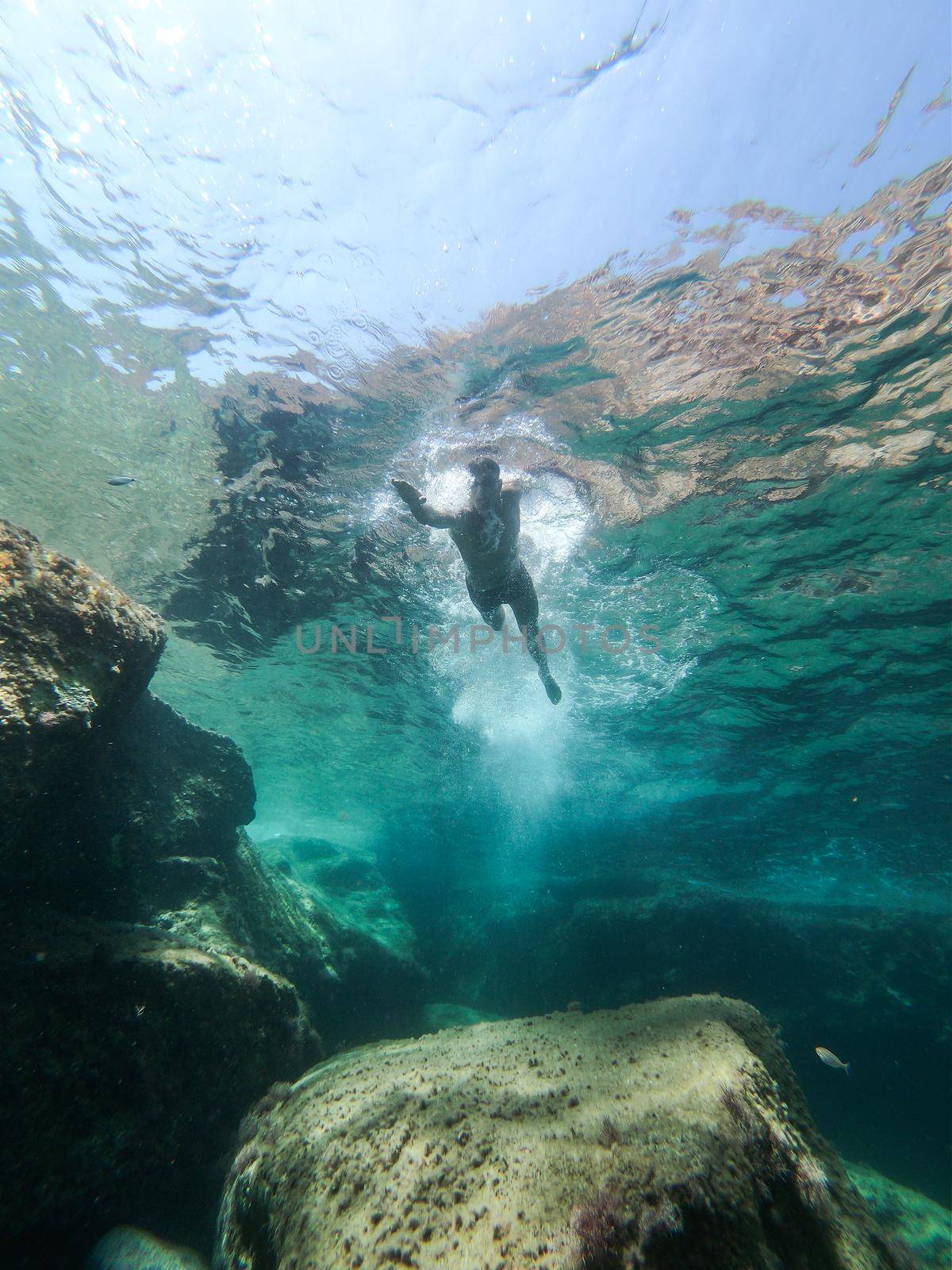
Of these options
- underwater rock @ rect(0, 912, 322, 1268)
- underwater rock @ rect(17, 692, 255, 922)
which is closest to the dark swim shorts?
underwater rock @ rect(17, 692, 255, 922)

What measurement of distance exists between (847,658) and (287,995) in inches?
540

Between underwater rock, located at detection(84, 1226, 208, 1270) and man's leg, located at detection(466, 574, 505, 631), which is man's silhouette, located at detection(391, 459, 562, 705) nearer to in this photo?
man's leg, located at detection(466, 574, 505, 631)

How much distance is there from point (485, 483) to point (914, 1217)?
47.2ft

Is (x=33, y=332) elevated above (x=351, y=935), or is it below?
above

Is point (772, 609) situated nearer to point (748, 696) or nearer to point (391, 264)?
point (748, 696)

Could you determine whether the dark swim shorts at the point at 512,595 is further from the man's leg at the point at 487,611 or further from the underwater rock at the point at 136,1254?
the underwater rock at the point at 136,1254

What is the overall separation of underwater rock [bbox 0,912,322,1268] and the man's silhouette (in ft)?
17.8

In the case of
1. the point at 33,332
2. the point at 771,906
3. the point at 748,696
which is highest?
the point at 33,332

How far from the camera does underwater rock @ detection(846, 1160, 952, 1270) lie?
7.69 metres

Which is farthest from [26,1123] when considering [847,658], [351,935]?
[847,658]

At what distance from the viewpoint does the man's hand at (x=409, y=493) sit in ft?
20.6

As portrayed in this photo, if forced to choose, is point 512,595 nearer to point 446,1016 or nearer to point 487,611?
point 487,611

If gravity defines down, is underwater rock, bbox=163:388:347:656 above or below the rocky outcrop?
above

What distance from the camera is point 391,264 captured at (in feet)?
23.8
